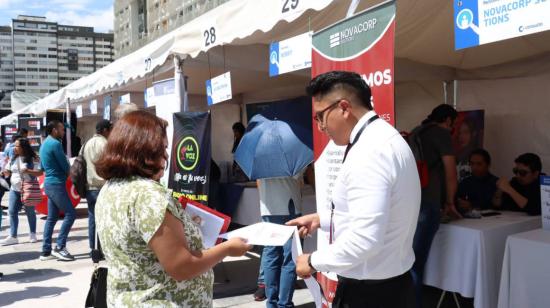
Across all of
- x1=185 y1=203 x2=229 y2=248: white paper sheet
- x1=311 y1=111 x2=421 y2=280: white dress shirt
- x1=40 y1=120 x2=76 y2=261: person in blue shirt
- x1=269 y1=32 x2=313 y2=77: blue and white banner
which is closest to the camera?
x1=311 y1=111 x2=421 y2=280: white dress shirt

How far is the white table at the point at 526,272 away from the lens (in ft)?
8.93

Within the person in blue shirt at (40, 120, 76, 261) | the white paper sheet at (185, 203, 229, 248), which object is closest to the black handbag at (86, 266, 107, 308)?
the white paper sheet at (185, 203, 229, 248)

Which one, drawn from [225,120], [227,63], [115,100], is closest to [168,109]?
[227,63]

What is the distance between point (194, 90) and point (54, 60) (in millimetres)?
53870

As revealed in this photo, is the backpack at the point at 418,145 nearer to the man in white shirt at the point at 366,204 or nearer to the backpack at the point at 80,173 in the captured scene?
the man in white shirt at the point at 366,204

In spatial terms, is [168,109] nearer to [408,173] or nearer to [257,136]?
[257,136]

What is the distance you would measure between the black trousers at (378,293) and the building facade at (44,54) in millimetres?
55807

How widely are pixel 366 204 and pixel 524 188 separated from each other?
3.14 meters

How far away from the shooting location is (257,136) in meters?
3.89

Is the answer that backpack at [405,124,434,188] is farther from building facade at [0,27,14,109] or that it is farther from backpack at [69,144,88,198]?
building facade at [0,27,14,109]

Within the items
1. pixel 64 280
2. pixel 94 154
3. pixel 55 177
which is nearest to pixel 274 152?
pixel 94 154

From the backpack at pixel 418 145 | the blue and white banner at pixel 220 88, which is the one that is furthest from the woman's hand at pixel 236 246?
the blue and white banner at pixel 220 88

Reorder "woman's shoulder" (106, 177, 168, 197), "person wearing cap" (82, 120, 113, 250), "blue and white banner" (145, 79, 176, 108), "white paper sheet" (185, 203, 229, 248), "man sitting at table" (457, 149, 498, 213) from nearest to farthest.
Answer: "woman's shoulder" (106, 177, 168, 197) < "white paper sheet" (185, 203, 229, 248) < "man sitting at table" (457, 149, 498, 213) < "blue and white banner" (145, 79, 176, 108) < "person wearing cap" (82, 120, 113, 250)

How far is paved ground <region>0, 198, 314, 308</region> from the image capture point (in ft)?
14.2
